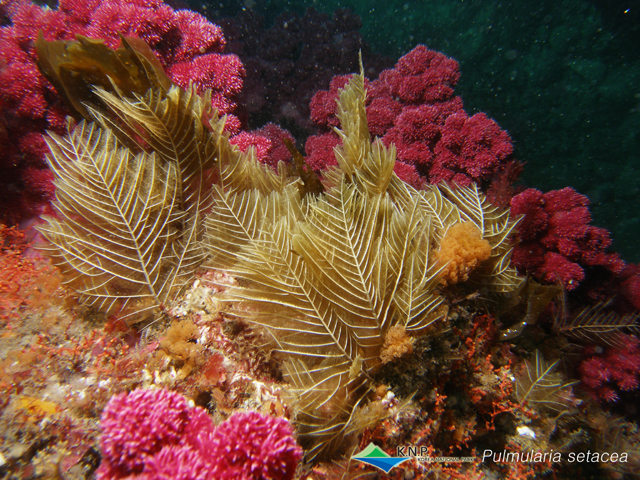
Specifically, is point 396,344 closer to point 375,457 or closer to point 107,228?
point 375,457

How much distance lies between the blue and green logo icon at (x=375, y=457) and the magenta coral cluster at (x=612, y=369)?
327 centimetres

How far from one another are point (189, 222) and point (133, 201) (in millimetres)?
510

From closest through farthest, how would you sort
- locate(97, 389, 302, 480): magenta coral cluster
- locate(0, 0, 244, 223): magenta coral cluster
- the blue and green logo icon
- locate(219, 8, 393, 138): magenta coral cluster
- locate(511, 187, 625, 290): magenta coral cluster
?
locate(97, 389, 302, 480): magenta coral cluster
the blue and green logo icon
locate(0, 0, 244, 223): magenta coral cluster
locate(511, 187, 625, 290): magenta coral cluster
locate(219, 8, 393, 138): magenta coral cluster

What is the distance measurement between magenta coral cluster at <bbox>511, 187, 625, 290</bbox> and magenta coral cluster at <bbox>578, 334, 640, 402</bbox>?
900 mm

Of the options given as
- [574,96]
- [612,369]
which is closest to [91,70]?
[612,369]

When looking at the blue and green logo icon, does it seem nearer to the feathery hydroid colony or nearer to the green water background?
the feathery hydroid colony

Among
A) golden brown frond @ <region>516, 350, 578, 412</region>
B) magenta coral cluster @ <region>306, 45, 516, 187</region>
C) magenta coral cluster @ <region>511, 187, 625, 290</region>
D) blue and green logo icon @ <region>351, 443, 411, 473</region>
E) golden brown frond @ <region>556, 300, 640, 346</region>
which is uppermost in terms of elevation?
magenta coral cluster @ <region>306, 45, 516, 187</region>

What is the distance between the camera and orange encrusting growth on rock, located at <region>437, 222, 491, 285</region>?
227cm

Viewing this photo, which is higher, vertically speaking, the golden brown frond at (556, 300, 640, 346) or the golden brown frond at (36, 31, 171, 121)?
the golden brown frond at (36, 31, 171, 121)

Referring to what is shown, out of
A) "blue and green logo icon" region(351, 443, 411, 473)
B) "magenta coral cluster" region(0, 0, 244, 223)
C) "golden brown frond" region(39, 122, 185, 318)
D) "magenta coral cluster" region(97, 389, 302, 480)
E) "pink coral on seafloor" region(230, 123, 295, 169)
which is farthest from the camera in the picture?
"pink coral on seafloor" region(230, 123, 295, 169)

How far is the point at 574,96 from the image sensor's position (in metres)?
4.98

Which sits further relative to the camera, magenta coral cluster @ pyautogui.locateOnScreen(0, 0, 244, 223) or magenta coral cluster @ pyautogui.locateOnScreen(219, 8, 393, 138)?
magenta coral cluster @ pyautogui.locateOnScreen(219, 8, 393, 138)

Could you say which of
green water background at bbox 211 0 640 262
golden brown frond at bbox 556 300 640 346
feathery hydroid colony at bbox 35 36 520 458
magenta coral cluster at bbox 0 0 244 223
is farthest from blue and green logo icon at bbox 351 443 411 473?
green water background at bbox 211 0 640 262

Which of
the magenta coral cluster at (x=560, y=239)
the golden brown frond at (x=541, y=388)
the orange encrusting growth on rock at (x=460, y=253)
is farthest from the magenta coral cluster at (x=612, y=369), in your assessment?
the orange encrusting growth on rock at (x=460, y=253)
